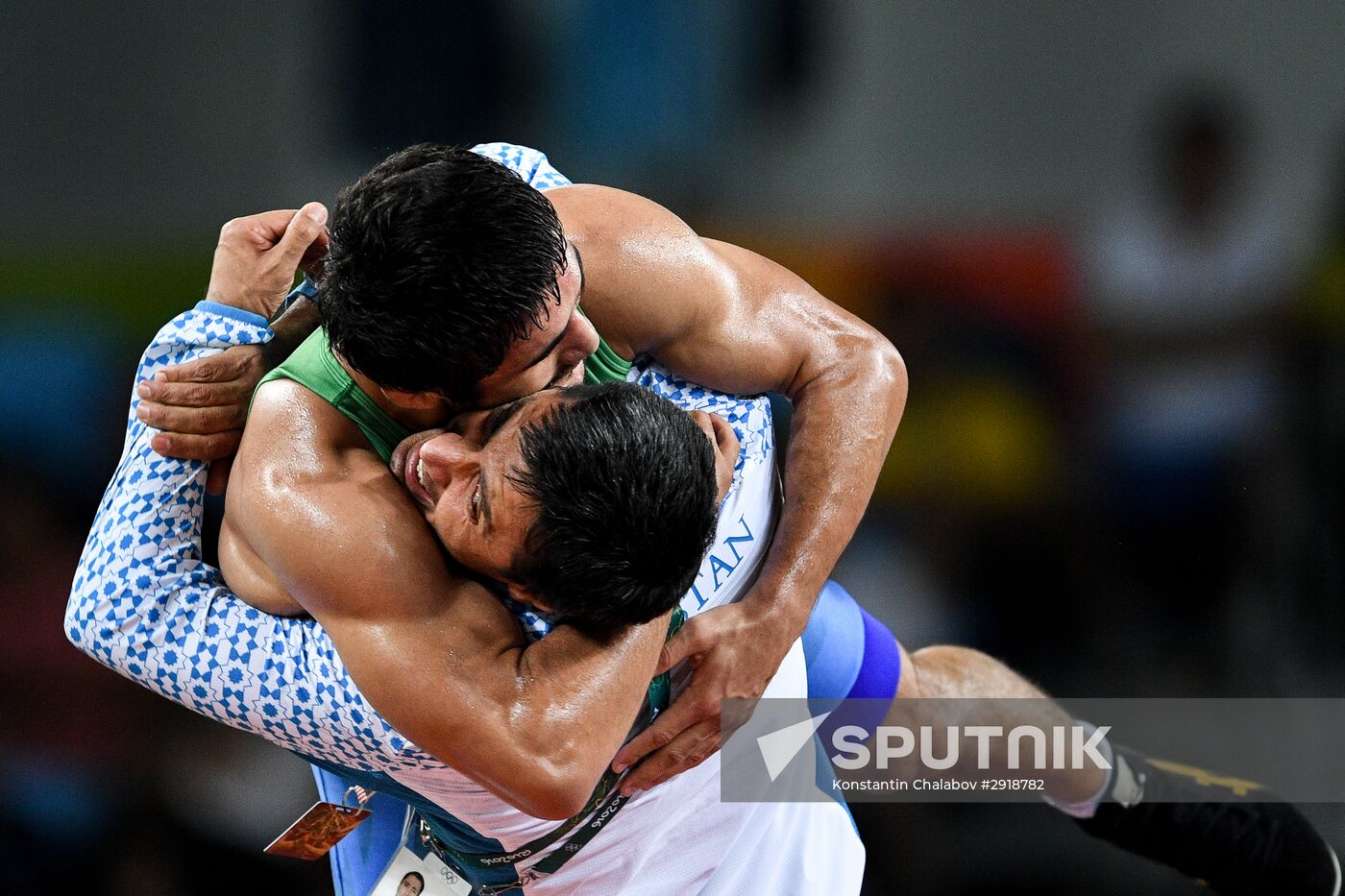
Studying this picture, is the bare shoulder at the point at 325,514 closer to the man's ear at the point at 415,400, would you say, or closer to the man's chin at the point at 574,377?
the man's ear at the point at 415,400

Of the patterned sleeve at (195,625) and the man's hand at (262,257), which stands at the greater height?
the man's hand at (262,257)

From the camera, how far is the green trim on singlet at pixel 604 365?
137 cm

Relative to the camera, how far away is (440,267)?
1144mm

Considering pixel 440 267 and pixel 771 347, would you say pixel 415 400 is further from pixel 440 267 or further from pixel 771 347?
pixel 771 347

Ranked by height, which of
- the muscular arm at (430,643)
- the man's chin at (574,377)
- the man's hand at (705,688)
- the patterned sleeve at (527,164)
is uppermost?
the patterned sleeve at (527,164)

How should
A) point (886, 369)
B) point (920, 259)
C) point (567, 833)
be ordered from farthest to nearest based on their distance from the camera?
1. point (920, 259)
2. point (886, 369)
3. point (567, 833)

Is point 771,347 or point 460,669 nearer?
point 460,669

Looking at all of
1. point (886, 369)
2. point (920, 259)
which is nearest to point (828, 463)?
point (886, 369)

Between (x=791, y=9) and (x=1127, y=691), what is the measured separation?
1521mm

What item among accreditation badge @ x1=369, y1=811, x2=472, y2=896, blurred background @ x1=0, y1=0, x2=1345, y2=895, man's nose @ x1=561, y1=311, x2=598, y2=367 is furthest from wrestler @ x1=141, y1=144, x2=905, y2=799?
blurred background @ x1=0, y1=0, x2=1345, y2=895

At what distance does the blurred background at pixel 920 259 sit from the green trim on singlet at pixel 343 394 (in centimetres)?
136

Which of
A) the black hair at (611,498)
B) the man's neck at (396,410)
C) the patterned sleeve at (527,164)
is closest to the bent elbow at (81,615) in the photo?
the man's neck at (396,410)

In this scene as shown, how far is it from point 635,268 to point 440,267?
293 millimetres

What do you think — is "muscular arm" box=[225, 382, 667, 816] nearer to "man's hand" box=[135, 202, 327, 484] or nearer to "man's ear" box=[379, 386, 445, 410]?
"man's ear" box=[379, 386, 445, 410]
